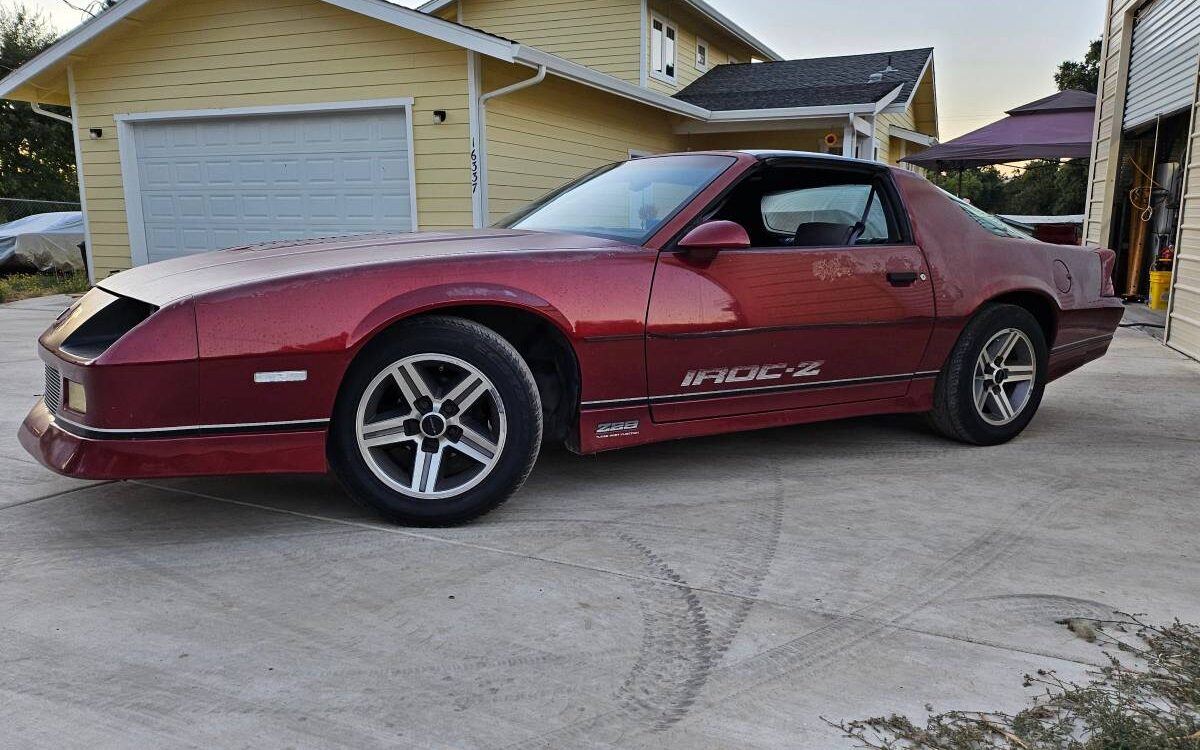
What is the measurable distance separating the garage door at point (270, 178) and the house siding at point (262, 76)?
0.90 feet

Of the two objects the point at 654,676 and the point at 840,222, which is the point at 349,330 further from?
the point at 840,222

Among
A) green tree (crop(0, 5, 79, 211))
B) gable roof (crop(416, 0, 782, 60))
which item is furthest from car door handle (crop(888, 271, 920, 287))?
green tree (crop(0, 5, 79, 211))

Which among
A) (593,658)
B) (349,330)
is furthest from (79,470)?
(593,658)

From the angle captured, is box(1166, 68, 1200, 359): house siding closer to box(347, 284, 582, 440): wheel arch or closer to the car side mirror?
the car side mirror

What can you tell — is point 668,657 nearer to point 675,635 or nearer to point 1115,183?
point 675,635

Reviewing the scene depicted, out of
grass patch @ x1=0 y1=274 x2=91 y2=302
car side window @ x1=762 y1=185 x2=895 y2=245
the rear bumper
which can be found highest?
car side window @ x1=762 y1=185 x2=895 y2=245

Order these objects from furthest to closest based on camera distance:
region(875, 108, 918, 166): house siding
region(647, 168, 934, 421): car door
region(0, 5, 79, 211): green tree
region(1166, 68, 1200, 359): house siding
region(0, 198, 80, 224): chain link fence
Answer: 1. region(0, 5, 79, 211): green tree
2. region(0, 198, 80, 224): chain link fence
3. region(875, 108, 918, 166): house siding
4. region(1166, 68, 1200, 359): house siding
5. region(647, 168, 934, 421): car door

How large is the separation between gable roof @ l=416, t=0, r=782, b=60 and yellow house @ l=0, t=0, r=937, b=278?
4.40 meters

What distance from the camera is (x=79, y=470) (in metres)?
2.91

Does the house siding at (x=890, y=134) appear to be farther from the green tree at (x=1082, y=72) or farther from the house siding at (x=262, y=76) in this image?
the green tree at (x=1082, y=72)

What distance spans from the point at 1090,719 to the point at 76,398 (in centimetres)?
309

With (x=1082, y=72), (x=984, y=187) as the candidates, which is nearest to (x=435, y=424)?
(x=1082, y=72)

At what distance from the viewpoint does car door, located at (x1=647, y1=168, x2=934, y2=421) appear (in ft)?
12.0

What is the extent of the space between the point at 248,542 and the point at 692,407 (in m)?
1.77
